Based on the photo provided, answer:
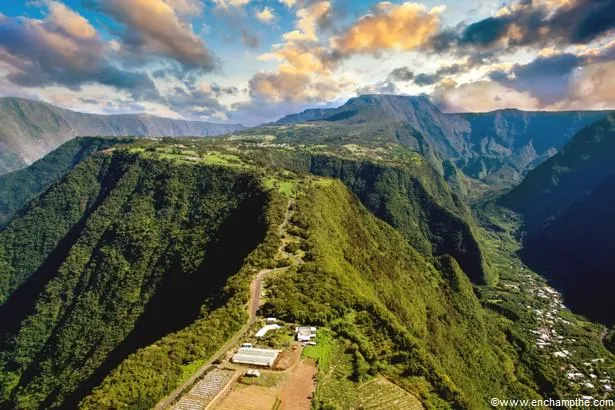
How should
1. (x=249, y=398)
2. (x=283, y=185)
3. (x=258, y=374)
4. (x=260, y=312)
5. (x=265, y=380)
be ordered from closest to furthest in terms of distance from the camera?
(x=249, y=398) < (x=265, y=380) < (x=258, y=374) < (x=260, y=312) < (x=283, y=185)

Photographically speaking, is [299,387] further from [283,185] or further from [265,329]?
[283,185]

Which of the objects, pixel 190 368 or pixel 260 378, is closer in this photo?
pixel 260 378

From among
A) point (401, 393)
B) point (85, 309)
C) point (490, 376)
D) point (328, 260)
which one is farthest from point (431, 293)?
point (85, 309)

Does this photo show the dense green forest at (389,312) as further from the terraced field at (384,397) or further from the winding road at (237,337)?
the winding road at (237,337)

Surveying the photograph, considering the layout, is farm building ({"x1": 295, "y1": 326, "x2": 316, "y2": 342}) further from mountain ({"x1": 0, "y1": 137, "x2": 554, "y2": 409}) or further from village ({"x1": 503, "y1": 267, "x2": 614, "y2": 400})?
village ({"x1": 503, "y1": 267, "x2": 614, "y2": 400})

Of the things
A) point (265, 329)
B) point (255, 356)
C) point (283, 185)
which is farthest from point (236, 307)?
point (283, 185)

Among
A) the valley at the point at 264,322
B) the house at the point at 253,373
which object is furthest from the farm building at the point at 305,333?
the house at the point at 253,373

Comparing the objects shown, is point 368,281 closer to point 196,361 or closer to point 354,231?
point 354,231
